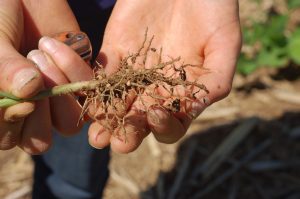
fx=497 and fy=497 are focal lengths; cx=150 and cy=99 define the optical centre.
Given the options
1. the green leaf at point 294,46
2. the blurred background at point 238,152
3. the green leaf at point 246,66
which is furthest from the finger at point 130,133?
the green leaf at point 294,46

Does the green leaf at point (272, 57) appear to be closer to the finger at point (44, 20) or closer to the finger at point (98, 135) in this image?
the finger at point (44, 20)

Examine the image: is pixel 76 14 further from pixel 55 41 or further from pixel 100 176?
pixel 100 176

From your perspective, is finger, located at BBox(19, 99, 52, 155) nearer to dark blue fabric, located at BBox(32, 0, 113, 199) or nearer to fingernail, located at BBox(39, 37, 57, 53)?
fingernail, located at BBox(39, 37, 57, 53)

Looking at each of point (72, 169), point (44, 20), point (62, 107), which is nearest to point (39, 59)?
point (62, 107)

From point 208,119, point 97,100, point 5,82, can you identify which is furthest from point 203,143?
point 5,82

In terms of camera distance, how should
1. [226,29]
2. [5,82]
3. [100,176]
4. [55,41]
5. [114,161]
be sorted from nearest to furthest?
[5,82] → [55,41] → [226,29] → [100,176] → [114,161]

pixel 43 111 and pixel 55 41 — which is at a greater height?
pixel 55 41

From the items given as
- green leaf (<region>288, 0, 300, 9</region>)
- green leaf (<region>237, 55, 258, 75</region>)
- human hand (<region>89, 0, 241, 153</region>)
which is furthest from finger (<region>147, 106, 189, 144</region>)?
green leaf (<region>288, 0, 300, 9</region>)
